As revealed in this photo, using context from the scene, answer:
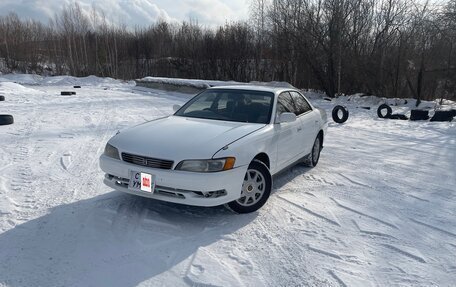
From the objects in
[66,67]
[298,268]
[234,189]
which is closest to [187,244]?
[234,189]

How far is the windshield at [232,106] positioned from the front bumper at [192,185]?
3.75 ft

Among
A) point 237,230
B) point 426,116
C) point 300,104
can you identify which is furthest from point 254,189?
point 426,116

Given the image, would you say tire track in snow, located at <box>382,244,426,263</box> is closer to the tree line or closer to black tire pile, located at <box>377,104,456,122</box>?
black tire pile, located at <box>377,104,456,122</box>

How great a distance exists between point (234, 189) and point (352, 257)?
4.37ft

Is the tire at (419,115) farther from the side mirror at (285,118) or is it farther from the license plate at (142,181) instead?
the license plate at (142,181)

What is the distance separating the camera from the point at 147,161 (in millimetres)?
3670

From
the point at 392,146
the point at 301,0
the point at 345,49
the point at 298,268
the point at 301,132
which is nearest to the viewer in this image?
the point at 298,268

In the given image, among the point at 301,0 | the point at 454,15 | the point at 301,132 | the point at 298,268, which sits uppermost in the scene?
the point at 301,0

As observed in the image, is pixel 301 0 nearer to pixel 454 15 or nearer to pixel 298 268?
pixel 454 15

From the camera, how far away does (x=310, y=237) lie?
3.60 m

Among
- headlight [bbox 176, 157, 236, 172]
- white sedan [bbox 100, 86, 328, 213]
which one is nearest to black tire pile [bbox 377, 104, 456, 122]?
white sedan [bbox 100, 86, 328, 213]

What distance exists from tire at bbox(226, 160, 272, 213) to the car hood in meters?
0.45

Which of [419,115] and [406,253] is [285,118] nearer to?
[406,253]

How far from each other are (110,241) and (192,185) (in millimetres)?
952
